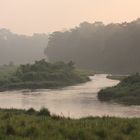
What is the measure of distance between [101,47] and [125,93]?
300 ft

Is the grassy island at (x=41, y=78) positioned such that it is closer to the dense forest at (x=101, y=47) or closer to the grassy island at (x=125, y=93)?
the grassy island at (x=125, y=93)

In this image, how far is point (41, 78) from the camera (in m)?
78.2

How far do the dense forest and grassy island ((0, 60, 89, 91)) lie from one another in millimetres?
30704

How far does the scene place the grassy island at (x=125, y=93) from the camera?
4968 centimetres

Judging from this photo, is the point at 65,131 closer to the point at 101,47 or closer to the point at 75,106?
the point at 75,106

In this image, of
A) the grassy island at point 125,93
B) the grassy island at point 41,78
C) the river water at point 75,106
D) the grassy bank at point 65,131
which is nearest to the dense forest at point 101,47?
the grassy island at point 41,78

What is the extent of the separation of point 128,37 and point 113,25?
3152 centimetres

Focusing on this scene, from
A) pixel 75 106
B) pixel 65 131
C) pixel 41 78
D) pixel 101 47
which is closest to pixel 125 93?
pixel 75 106

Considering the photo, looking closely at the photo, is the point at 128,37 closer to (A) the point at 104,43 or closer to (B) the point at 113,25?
(A) the point at 104,43

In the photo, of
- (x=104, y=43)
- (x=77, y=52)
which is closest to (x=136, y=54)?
(x=104, y=43)

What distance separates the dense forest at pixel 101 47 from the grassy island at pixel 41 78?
30.7m

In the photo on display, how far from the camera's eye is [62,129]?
17.4 meters

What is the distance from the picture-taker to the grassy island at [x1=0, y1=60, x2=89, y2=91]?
242ft

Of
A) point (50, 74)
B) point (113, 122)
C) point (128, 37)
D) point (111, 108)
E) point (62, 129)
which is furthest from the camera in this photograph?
point (128, 37)
